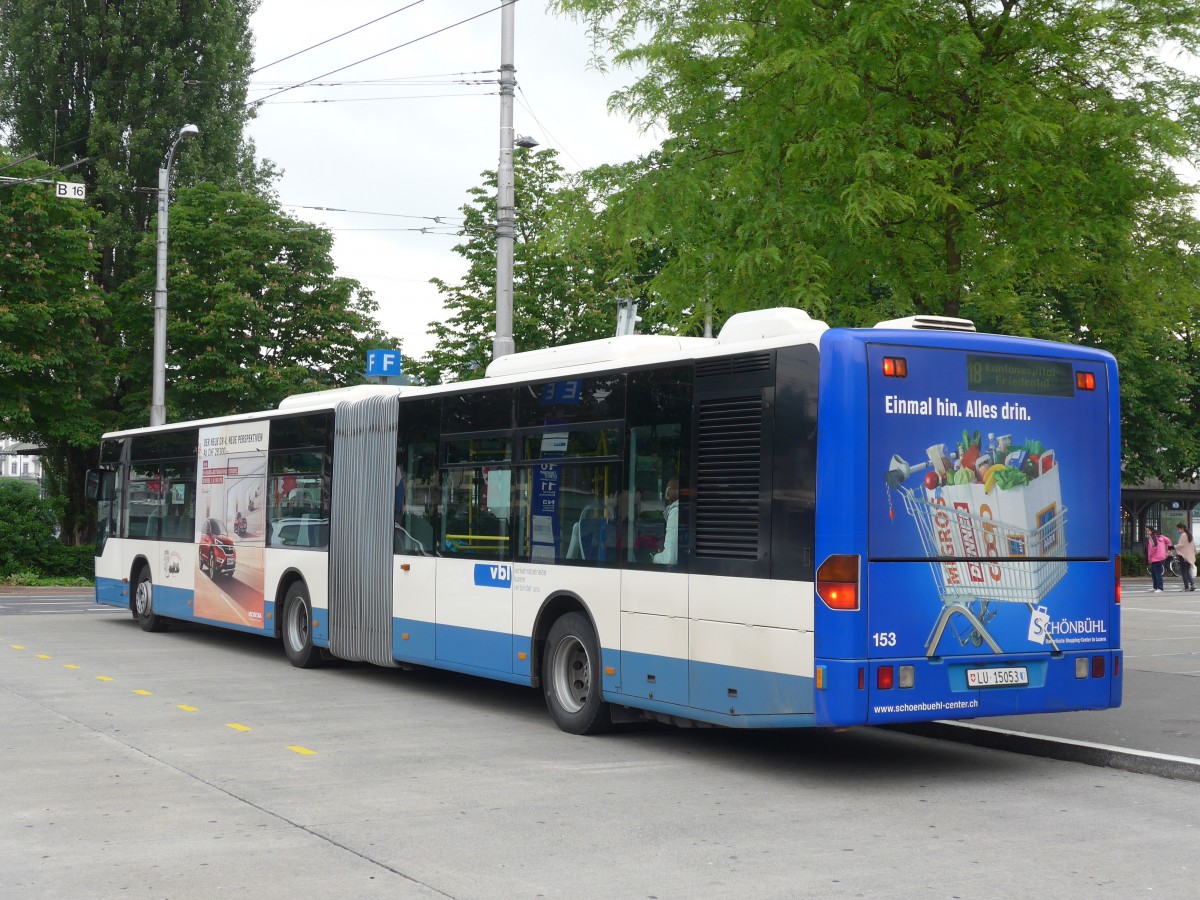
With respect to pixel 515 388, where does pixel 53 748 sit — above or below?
below

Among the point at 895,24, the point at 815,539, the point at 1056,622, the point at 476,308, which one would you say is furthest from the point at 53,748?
the point at 476,308

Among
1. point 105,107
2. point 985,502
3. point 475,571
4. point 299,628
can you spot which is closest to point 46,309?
point 105,107

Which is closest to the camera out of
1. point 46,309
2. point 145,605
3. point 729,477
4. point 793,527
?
point 793,527

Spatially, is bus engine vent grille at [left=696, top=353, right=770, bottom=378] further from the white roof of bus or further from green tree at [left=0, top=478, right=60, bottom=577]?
green tree at [left=0, top=478, right=60, bottom=577]

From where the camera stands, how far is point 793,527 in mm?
9047

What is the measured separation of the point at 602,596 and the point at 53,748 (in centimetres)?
397

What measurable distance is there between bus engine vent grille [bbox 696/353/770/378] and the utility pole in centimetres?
874

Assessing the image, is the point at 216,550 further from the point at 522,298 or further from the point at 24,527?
the point at 522,298

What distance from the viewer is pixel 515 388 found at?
12.3 metres

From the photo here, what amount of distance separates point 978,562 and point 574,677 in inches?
138

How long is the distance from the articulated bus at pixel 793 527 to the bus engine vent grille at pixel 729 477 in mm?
19

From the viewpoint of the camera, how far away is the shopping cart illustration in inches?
361

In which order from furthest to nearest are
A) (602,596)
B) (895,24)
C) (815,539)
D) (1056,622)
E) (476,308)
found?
(476,308) → (895,24) → (602,596) → (1056,622) → (815,539)

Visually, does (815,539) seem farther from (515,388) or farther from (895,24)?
(895,24)
